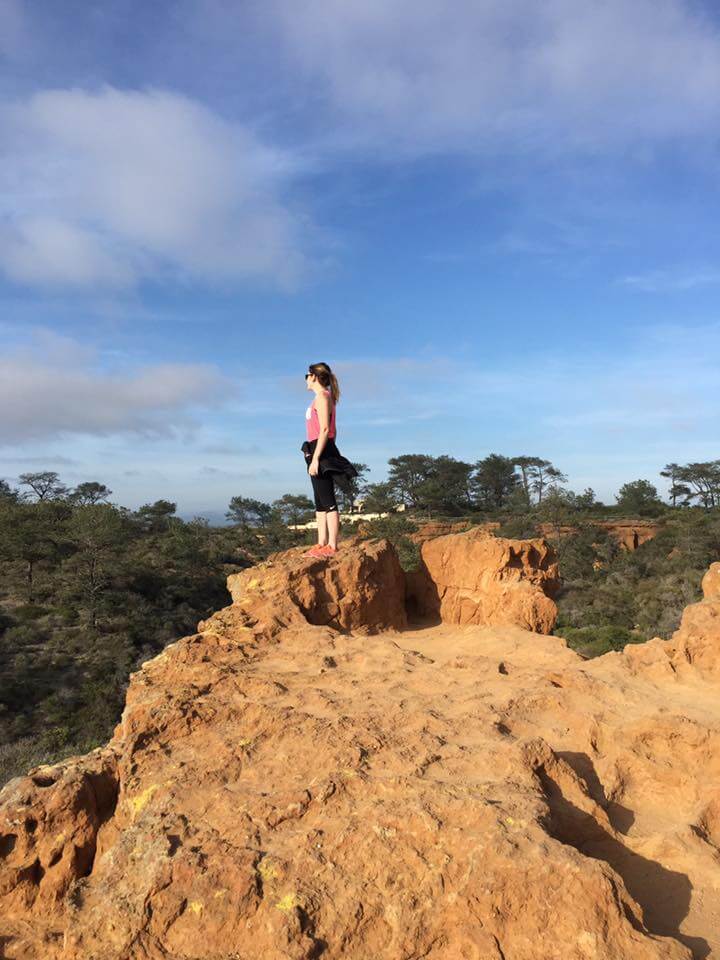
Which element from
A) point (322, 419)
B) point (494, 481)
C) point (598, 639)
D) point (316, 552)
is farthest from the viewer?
point (494, 481)

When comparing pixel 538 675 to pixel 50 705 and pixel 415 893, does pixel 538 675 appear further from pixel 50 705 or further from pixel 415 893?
pixel 50 705

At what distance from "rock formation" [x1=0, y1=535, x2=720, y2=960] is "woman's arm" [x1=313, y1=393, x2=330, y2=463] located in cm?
216

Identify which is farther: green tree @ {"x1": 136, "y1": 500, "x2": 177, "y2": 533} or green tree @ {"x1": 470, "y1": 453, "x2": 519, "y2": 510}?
green tree @ {"x1": 470, "y1": 453, "x2": 519, "y2": 510}

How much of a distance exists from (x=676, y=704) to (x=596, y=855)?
1.72 metres

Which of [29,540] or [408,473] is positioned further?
[408,473]

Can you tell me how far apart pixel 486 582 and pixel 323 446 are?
273 centimetres

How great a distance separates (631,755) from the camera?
12.9 feet

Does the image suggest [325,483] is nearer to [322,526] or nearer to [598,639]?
[322,526]

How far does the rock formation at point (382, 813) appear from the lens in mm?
2516

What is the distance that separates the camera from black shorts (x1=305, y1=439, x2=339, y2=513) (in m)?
7.10

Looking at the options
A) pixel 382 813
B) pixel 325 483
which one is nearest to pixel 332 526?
pixel 325 483

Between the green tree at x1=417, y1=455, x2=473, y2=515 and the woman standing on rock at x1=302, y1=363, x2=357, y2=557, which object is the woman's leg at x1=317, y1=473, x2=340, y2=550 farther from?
the green tree at x1=417, y1=455, x2=473, y2=515

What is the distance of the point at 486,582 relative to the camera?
7965mm

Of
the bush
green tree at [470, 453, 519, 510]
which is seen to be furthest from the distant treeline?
the bush
